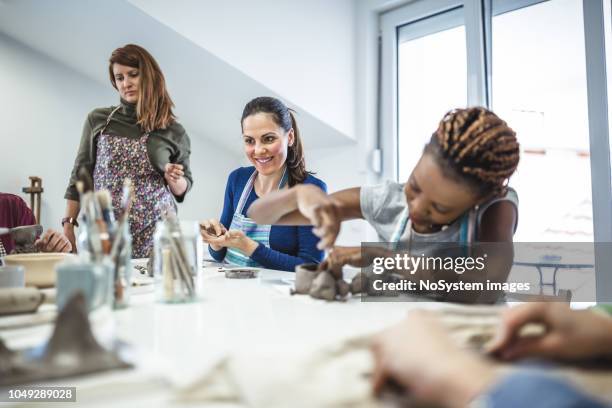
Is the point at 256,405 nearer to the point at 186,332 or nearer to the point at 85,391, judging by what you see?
the point at 85,391

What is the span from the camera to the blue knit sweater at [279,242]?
1.52m

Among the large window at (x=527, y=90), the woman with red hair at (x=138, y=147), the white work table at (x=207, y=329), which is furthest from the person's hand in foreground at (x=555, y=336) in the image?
the large window at (x=527, y=90)

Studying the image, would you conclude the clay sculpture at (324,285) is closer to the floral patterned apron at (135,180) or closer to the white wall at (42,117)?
the floral patterned apron at (135,180)

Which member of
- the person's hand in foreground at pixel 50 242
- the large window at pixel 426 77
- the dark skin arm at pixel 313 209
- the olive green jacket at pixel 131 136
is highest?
the large window at pixel 426 77

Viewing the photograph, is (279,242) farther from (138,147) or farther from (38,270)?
(38,270)

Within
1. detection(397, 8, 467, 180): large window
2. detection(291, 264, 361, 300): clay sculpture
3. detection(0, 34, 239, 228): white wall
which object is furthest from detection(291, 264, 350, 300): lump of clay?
detection(0, 34, 239, 228): white wall

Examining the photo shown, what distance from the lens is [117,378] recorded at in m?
0.47

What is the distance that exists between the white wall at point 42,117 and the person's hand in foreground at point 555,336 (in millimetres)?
3075

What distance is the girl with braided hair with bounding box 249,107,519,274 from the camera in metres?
0.89

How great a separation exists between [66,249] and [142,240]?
498 millimetres

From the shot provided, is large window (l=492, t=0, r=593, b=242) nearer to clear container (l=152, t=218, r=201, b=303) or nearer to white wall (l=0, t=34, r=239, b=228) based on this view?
clear container (l=152, t=218, r=201, b=303)

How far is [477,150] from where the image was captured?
88 cm

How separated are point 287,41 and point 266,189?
1274 millimetres

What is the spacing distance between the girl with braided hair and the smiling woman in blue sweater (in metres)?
0.47
